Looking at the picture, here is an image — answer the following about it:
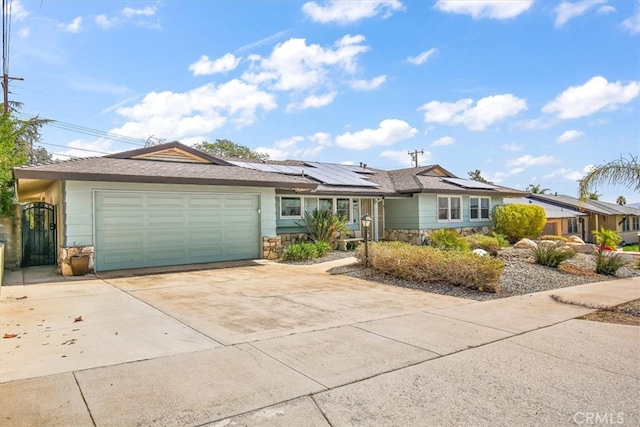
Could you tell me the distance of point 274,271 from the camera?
36.3 ft

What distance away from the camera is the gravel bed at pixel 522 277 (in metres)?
8.46

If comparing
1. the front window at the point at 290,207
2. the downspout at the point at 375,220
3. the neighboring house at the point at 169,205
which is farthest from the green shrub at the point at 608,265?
the front window at the point at 290,207

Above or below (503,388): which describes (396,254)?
above

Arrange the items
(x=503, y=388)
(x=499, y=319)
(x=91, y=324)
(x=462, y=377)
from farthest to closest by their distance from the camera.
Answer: (x=499, y=319)
(x=91, y=324)
(x=462, y=377)
(x=503, y=388)

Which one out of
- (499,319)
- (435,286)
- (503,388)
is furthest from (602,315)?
(503,388)

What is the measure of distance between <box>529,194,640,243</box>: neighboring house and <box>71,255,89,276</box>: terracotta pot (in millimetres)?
31482

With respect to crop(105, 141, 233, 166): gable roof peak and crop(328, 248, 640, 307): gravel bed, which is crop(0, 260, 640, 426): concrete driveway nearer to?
crop(328, 248, 640, 307): gravel bed

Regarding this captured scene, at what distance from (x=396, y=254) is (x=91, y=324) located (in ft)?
22.5

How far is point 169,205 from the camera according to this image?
468 inches

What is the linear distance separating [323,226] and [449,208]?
Answer: 309 inches

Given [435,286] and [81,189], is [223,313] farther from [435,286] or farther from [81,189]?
[81,189]

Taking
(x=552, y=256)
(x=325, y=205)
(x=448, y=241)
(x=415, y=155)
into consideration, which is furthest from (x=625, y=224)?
(x=325, y=205)

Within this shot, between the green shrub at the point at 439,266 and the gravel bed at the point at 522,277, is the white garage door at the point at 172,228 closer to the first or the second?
the gravel bed at the point at 522,277

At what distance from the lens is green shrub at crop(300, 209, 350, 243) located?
15.6m
